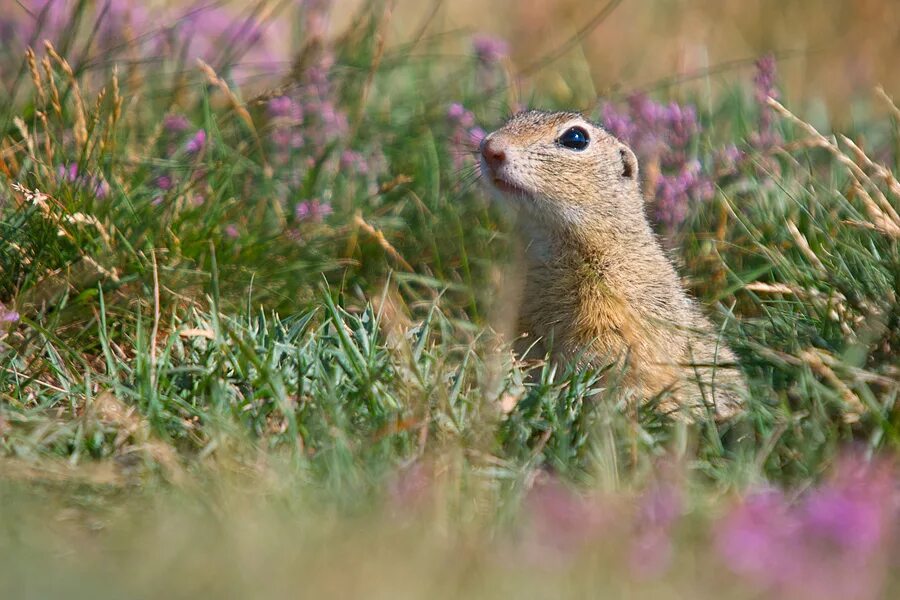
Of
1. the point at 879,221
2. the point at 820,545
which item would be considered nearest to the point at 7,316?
the point at 820,545

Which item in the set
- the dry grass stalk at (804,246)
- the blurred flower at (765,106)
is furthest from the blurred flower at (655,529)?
the blurred flower at (765,106)

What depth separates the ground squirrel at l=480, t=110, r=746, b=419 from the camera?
438cm

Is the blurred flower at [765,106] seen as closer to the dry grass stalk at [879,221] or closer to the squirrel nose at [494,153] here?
the squirrel nose at [494,153]

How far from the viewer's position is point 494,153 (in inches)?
175

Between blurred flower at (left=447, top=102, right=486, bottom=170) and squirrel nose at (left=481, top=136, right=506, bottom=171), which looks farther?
blurred flower at (left=447, top=102, right=486, bottom=170)

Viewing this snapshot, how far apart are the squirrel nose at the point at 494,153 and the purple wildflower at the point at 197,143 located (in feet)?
4.05

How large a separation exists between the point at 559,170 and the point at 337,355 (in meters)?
1.30

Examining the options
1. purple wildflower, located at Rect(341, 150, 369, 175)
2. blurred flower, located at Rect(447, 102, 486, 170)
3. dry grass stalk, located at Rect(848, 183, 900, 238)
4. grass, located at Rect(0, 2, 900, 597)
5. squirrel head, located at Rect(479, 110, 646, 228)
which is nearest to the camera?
grass, located at Rect(0, 2, 900, 597)

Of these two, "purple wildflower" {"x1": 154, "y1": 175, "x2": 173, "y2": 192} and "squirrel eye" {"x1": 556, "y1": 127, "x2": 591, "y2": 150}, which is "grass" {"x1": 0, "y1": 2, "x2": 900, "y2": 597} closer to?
"purple wildflower" {"x1": 154, "y1": 175, "x2": 173, "y2": 192}

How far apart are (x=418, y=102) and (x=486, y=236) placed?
3.57 ft

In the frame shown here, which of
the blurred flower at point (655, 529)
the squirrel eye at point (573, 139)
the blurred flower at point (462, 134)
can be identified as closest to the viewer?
the blurred flower at point (655, 529)

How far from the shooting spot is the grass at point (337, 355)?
279 cm

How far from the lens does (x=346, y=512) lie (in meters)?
2.94

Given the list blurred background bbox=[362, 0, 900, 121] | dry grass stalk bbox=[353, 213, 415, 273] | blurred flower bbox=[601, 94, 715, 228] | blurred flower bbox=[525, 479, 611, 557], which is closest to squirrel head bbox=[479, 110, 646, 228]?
dry grass stalk bbox=[353, 213, 415, 273]
